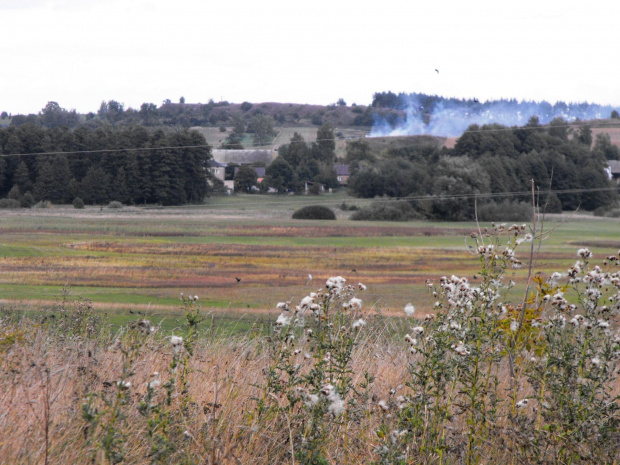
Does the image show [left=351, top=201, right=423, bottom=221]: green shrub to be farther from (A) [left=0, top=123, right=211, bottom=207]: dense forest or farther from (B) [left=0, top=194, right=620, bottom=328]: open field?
(A) [left=0, top=123, right=211, bottom=207]: dense forest

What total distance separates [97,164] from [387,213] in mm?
33679

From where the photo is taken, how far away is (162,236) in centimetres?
5997

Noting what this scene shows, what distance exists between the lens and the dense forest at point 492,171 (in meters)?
83.2

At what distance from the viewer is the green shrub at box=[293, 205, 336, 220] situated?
82562mm

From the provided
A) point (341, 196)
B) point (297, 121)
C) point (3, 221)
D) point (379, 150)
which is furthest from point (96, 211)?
point (297, 121)

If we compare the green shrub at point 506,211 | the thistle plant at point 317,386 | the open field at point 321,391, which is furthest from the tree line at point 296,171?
the thistle plant at point 317,386

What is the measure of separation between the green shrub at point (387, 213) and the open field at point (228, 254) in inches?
96.3

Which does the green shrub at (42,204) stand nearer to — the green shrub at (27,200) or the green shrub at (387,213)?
the green shrub at (27,200)

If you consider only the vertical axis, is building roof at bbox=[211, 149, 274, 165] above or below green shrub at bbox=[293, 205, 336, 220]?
above

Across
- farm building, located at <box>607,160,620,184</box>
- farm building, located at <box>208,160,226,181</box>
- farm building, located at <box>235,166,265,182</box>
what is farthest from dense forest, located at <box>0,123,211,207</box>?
farm building, located at <box>607,160,620,184</box>

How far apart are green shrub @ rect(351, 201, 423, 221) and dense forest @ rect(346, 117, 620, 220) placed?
0.39 metres

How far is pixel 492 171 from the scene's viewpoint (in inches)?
3406

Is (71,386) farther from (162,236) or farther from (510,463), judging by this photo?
(162,236)

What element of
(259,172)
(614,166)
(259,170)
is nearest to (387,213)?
(259,172)
